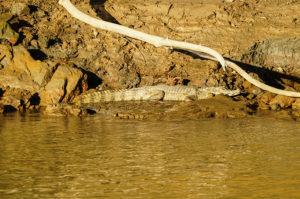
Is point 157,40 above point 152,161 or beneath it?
above

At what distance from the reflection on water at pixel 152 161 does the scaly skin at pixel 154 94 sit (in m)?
3.59

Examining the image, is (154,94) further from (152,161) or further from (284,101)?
(152,161)

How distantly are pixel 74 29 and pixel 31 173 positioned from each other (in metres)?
11.0

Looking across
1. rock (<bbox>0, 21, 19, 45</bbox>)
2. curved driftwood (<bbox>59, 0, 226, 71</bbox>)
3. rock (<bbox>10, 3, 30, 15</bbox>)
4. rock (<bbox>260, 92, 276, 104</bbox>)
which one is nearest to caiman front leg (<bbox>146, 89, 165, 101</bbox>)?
curved driftwood (<bbox>59, 0, 226, 71</bbox>)

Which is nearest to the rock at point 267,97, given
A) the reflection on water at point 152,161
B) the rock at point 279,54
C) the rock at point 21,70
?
the rock at point 279,54

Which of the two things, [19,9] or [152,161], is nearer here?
[152,161]

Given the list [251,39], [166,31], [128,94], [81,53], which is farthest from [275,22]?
[81,53]

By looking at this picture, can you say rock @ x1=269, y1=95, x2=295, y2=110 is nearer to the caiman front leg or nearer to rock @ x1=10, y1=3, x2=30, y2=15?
the caiman front leg

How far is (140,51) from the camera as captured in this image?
13.9m

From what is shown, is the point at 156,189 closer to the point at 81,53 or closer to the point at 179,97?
the point at 179,97

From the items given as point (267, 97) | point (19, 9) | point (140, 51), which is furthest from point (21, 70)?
point (267, 97)

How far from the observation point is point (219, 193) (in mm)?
3371

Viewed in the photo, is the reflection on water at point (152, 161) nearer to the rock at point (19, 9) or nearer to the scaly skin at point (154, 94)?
the scaly skin at point (154, 94)

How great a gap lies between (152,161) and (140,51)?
967cm
